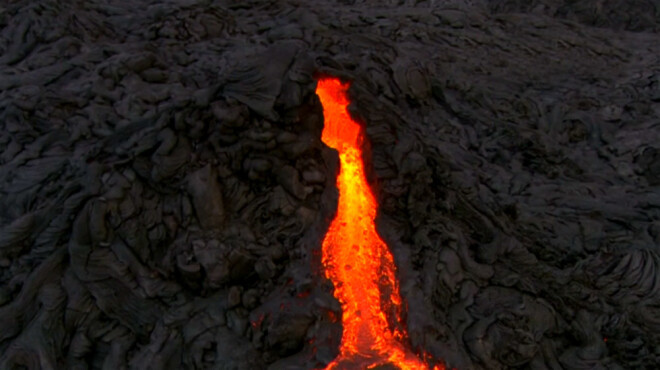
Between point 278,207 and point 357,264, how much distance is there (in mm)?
783

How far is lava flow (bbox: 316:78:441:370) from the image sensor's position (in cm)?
443

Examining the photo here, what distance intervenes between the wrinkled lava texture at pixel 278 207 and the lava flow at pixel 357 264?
0.06m

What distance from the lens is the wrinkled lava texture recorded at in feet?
14.4

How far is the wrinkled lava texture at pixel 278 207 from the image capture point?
4.40 m

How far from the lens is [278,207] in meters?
4.85

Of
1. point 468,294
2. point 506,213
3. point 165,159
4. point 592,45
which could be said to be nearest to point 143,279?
point 165,159

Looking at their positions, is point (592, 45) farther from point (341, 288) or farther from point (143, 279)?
point (143, 279)

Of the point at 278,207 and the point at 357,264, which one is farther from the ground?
the point at 278,207

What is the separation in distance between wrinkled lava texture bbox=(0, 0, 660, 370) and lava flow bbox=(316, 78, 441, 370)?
59 millimetres

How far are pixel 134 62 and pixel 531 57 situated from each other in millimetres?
4563

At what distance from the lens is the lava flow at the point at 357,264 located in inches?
174

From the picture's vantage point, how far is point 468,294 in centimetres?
476

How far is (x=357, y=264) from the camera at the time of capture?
Answer: 4840mm

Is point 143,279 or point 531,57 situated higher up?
point 531,57
